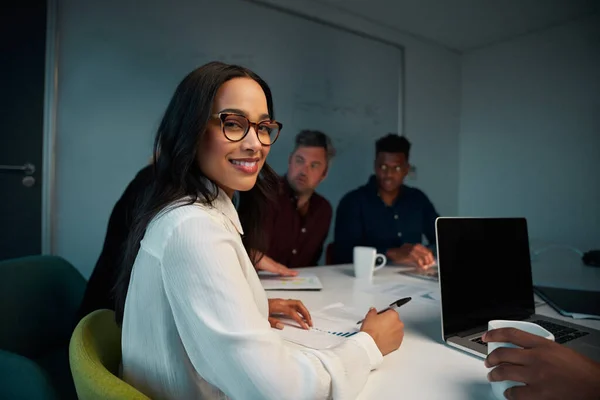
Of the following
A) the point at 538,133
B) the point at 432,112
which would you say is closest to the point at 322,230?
the point at 432,112

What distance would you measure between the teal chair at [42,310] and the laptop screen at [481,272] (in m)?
0.99

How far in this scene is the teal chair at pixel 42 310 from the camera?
109 centimetres

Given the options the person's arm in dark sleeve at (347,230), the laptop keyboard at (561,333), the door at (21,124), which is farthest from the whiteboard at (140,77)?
the laptop keyboard at (561,333)

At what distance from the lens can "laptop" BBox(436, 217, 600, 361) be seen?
84cm

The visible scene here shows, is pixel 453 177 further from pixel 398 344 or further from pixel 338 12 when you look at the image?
pixel 398 344

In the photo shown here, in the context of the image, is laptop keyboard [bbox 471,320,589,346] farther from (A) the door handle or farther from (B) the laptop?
(A) the door handle

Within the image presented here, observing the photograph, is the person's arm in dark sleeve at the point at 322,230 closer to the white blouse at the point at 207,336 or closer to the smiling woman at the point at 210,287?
the smiling woman at the point at 210,287

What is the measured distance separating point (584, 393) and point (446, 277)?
1.10 ft

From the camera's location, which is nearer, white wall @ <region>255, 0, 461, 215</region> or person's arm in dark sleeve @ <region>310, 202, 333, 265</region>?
person's arm in dark sleeve @ <region>310, 202, 333, 265</region>

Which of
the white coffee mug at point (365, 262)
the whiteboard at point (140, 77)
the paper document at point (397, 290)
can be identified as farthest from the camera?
the whiteboard at point (140, 77)

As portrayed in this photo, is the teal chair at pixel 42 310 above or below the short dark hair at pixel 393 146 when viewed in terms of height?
below

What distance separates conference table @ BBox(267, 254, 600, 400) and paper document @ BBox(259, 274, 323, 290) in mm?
28

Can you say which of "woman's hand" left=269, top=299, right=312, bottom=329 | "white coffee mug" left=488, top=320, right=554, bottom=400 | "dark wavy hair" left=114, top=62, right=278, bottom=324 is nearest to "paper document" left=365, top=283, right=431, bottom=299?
"woman's hand" left=269, top=299, right=312, bottom=329

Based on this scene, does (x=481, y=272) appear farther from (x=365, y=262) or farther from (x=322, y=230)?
(x=322, y=230)
